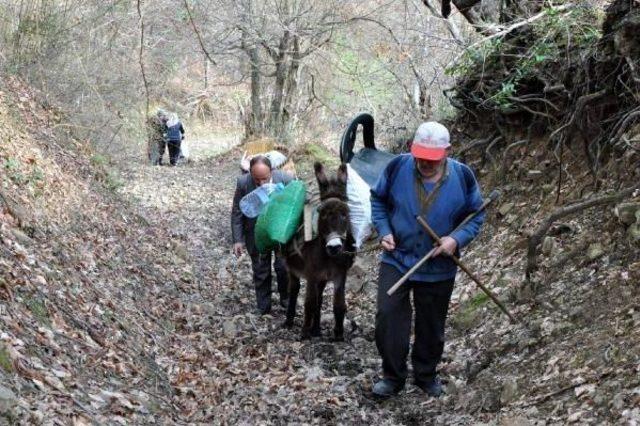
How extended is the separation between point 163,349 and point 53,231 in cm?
207

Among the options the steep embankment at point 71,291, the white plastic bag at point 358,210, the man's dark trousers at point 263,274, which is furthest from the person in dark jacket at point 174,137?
the white plastic bag at point 358,210

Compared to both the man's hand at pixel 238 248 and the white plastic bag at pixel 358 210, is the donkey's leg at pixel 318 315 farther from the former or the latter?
the man's hand at pixel 238 248

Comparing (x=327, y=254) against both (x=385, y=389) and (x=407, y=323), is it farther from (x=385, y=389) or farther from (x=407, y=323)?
(x=385, y=389)

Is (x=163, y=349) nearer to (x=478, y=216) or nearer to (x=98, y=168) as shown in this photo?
(x=478, y=216)

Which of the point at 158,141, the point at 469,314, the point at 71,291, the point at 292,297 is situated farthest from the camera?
the point at 158,141

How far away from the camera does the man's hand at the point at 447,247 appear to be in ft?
19.6

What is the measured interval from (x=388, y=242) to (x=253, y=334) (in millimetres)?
3041

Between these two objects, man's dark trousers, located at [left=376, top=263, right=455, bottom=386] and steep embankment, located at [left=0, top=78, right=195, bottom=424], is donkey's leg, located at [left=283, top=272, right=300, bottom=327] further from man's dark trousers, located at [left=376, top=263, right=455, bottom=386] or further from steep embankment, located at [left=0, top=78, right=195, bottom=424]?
man's dark trousers, located at [left=376, top=263, right=455, bottom=386]

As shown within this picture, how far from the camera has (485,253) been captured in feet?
31.1

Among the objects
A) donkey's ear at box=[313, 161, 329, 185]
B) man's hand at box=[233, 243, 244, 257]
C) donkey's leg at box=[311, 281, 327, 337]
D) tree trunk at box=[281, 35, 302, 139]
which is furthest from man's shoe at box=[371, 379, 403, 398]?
tree trunk at box=[281, 35, 302, 139]

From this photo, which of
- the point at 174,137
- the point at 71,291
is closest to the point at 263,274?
the point at 71,291

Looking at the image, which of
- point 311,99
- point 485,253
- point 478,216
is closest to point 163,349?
point 478,216

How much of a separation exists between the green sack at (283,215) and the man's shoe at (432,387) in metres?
2.43

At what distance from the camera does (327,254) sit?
8031mm
